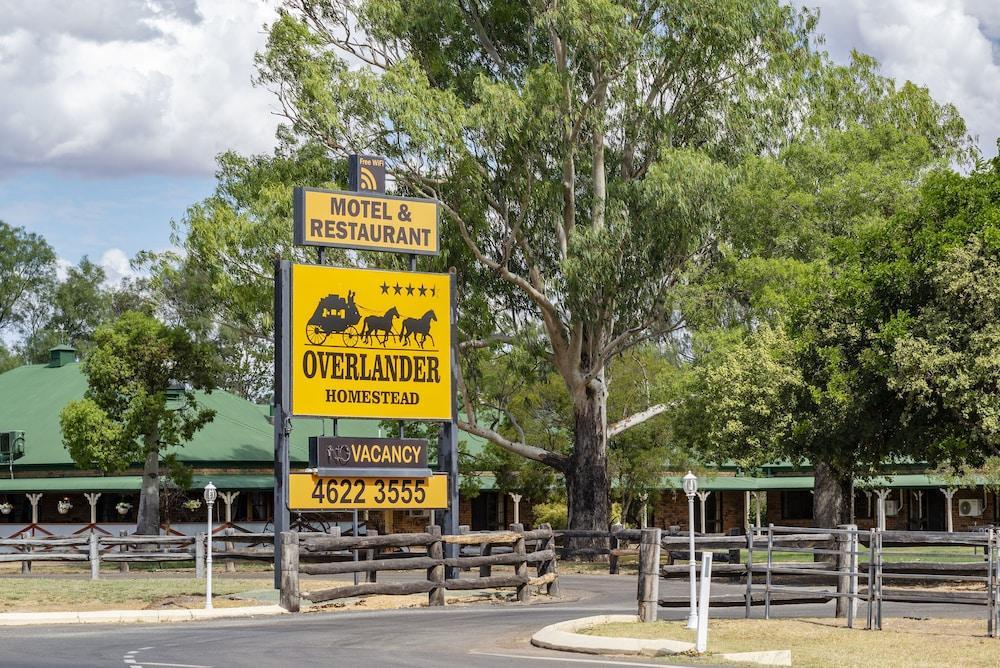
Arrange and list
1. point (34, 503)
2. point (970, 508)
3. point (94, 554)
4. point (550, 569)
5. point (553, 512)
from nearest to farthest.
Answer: point (550, 569) < point (94, 554) < point (34, 503) < point (553, 512) < point (970, 508)

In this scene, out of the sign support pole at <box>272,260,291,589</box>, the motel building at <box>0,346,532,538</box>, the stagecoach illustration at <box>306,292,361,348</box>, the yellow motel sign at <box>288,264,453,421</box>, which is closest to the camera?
the sign support pole at <box>272,260,291,589</box>

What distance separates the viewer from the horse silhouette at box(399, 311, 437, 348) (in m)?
29.6

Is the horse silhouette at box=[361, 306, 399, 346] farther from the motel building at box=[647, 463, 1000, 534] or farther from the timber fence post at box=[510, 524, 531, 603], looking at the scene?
the motel building at box=[647, 463, 1000, 534]

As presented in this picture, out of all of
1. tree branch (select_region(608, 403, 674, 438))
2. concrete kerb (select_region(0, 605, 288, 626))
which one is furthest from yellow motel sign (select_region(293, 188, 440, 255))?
tree branch (select_region(608, 403, 674, 438))

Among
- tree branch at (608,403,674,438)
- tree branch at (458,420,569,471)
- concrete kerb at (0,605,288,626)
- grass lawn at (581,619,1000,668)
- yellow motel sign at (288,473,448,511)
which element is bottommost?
concrete kerb at (0,605,288,626)

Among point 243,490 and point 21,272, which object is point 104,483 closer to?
point 243,490

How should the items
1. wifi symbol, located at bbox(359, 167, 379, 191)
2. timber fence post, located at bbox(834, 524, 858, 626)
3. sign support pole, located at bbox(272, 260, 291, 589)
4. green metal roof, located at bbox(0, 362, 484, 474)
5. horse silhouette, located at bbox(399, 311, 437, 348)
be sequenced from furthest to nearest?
green metal roof, located at bbox(0, 362, 484, 474), wifi symbol, located at bbox(359, 167, 379, 191), horse silhouette, located at bbox(399, 311, 437, 348), sign support pole, located at bbox(272, 260, 291, 589), timber fence post, located at bbox(834, 524, 858, 626)

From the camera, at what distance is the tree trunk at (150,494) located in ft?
152

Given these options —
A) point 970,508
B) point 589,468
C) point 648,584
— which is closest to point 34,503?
point 589,468

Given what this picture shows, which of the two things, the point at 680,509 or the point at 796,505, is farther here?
the point at 796,505

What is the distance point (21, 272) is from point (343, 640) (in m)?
77.4

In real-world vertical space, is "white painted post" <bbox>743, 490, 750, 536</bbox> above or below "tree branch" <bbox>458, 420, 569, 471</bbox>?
below

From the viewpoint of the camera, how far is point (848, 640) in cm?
1848

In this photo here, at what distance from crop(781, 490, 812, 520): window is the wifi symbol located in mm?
38770
